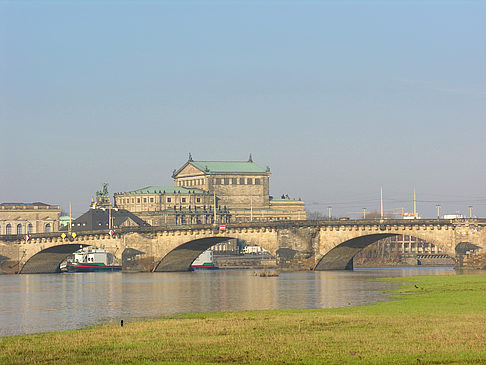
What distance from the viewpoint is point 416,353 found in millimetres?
29312

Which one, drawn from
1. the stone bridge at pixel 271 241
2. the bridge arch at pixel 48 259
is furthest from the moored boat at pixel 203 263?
the bridge arch at pixel 48 259

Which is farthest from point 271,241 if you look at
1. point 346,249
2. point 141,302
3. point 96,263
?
point 141,302

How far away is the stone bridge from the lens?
11744 centimetres

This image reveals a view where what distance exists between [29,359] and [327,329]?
12.8 m

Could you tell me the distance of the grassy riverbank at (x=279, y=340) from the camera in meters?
29.2

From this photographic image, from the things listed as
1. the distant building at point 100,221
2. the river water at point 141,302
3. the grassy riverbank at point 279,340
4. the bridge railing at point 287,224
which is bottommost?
the river water at point 141,302

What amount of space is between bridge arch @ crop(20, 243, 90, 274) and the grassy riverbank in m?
104

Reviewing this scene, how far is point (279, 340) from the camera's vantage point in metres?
33.2

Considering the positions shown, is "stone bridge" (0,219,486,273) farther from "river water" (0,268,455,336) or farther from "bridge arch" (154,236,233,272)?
"river water" (0,268,455,336)

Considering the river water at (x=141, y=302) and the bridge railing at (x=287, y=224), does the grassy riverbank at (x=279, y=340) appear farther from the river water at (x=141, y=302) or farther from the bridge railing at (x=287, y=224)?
the bridge railing at (x=287, y=224)

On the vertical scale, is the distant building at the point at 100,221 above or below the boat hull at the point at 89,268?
above

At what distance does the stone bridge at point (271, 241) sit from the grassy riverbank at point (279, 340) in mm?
72692

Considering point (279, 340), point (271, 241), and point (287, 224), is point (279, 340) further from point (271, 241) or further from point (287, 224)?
point (271, 241)

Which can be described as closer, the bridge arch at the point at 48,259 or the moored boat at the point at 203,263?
the bridge arch at the point at 48,259
